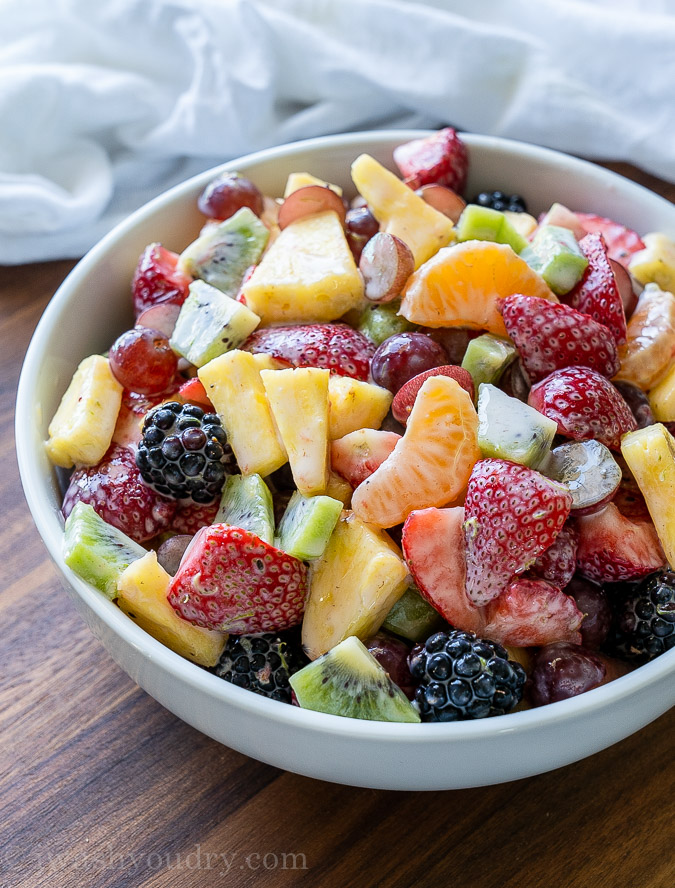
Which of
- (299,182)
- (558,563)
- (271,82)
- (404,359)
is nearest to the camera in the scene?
(558,563)

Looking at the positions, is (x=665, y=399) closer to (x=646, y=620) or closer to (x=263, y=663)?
(x=646, y=620)

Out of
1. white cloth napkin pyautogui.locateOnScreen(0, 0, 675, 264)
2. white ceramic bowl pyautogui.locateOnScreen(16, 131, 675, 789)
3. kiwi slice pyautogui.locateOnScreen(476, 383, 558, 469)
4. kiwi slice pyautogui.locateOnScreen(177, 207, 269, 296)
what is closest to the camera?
white ceramic bowl pyautogui.locateOnScreen(16, 131, 675, 789)

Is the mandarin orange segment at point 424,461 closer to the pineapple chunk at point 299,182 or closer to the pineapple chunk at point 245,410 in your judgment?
the pineapple chunk at point 245,410

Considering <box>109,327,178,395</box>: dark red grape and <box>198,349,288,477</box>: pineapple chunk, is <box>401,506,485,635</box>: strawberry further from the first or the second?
<box>109,327,178,395</box>: dark red grape

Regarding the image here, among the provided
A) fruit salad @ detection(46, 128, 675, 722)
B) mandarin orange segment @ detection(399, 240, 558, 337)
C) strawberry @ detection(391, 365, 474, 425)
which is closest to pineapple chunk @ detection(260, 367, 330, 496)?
fruit salad @ detection(46, 128, 675, 722)

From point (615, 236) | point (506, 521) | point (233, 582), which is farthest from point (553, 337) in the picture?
point (233, 582)

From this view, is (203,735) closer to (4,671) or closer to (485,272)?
(4,671)

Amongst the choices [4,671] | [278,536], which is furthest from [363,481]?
[4,671]

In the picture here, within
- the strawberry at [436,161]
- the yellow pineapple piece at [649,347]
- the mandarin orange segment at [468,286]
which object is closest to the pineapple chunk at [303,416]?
the mandarin orange segment at [468,286]
